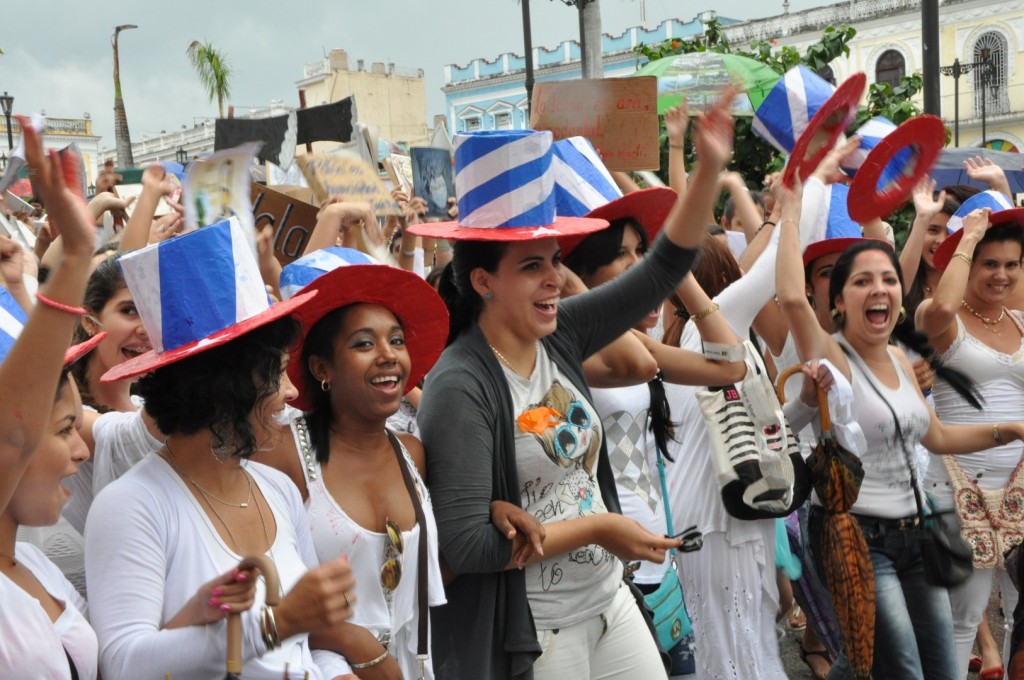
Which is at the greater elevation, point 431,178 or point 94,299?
point 431,178

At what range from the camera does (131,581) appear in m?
2.13

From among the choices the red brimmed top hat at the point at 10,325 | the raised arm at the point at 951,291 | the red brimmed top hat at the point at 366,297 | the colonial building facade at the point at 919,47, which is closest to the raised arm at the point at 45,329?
the red brimmed top hat at the point at 10,325

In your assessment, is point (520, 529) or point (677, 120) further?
point (677, 120)

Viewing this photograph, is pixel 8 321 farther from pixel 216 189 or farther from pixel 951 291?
pixel 951 291

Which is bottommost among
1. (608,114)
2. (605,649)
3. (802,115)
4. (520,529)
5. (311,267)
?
(605,649)

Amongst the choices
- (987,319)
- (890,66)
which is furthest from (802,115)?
(890,66)

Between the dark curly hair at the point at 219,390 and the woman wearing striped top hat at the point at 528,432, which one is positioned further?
the woman wearing striped top hat at the point at 528,432

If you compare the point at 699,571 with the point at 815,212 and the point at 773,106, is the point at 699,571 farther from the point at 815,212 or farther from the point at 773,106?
the point at 773,106

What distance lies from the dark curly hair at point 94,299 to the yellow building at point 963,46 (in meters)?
46.7

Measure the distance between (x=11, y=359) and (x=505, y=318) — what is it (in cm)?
159

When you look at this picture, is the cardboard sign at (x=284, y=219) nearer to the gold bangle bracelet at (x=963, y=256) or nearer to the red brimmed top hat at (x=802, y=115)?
the red brimmed top hat at (x=802, y=115)

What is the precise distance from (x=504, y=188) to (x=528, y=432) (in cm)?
72

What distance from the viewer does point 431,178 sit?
5.84 m

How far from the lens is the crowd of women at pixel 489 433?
2129mm
